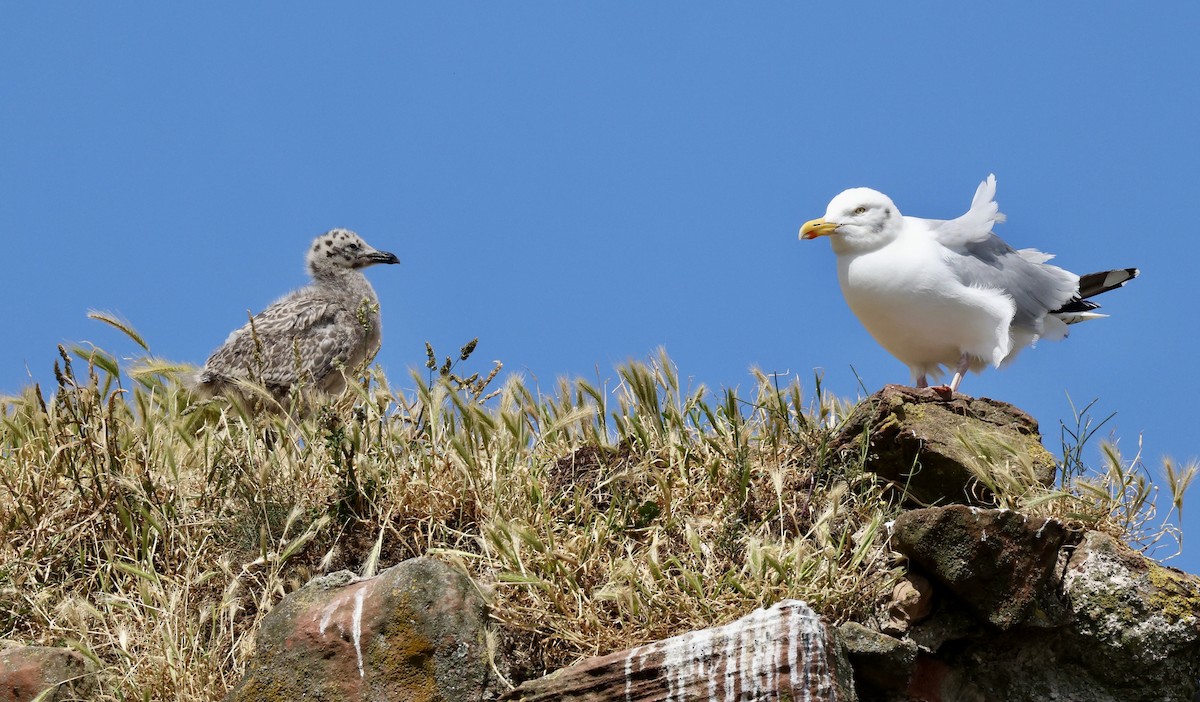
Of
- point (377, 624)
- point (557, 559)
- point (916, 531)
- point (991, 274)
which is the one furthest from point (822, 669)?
point (991, 274)

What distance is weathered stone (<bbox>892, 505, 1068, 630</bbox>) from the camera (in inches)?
227

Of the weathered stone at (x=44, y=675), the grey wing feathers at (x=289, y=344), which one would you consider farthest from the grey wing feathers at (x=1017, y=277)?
the weathered stone at (x=44, y=675)

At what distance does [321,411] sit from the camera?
717 cm

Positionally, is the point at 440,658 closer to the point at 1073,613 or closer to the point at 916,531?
the point at 916,531

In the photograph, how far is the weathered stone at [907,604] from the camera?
5.88 metres

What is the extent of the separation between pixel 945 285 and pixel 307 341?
428 cm

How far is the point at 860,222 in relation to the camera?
8297 millimetres

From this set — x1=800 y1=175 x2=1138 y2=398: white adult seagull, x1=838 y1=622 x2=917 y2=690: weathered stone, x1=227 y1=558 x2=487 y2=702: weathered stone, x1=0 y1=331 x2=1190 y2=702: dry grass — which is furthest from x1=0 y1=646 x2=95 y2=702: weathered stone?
x1=800 y1=175 x2=1138 y2=398: white adult seagull

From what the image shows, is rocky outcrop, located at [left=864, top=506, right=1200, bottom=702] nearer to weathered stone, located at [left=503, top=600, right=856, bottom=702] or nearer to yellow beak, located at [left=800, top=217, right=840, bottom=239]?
weathered stone, located at [left=503, top=600, right=856, bottom=702]

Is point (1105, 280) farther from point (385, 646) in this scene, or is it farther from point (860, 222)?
point (385, 646)

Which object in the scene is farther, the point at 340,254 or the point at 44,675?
the point at 340,254

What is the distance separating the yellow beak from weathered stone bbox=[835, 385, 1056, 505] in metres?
1.65

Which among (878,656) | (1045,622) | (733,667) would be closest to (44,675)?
(733,667)

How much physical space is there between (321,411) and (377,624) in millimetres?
1642
